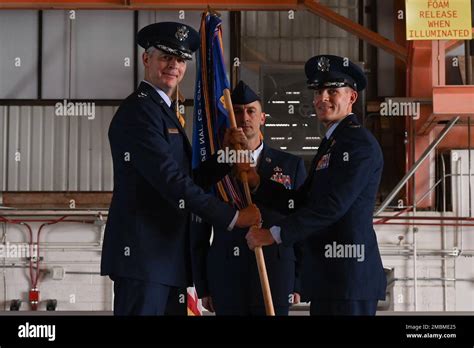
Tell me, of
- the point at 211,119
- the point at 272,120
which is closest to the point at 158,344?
the point at 211,119

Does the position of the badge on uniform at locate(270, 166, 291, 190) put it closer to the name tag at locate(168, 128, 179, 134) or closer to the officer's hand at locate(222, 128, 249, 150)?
the officer's hand at locate(222, 128, 249, 150)

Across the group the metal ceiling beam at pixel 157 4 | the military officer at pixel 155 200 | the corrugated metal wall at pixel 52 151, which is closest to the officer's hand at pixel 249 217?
the military officer at pixel 155 200

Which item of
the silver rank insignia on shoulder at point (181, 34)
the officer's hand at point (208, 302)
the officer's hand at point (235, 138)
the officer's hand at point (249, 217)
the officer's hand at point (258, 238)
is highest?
the silver rank insignia on shoulder at point (181, 34)

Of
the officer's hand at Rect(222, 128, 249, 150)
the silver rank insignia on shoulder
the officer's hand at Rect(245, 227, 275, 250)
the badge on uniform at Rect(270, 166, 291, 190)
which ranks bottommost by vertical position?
the officer's hand at Rect(245, 227, 275, 250)

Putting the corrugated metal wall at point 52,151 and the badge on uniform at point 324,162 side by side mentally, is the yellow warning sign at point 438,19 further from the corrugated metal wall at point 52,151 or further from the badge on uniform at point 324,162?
the corrugated metal wall at point 52,151

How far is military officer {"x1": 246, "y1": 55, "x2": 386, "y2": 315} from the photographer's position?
13.6 feet

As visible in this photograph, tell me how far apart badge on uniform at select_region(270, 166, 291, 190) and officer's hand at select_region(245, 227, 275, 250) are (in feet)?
1.67

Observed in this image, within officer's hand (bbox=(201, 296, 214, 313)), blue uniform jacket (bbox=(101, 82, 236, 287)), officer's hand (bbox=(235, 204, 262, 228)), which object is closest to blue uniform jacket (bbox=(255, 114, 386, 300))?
officer's hand (bbox=(235, 204, 262, 228))

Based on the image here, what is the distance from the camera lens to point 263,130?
1211cm

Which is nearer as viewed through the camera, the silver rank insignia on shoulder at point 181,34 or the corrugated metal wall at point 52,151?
the silver rank insignia on shoulder at point 181,34

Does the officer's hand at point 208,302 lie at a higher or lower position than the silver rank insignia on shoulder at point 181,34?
lower

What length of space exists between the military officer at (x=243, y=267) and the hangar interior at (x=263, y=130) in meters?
6.46

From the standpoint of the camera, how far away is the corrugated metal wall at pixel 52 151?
13.1 metres

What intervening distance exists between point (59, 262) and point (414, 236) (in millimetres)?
4478
